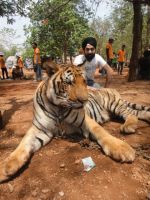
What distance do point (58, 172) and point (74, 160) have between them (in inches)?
10.1

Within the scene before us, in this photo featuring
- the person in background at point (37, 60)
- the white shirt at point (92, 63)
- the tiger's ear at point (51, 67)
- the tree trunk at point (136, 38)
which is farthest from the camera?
the person in background at point (37, 60)

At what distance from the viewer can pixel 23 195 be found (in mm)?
2795

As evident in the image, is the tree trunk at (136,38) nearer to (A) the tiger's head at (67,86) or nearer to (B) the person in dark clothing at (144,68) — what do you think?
(B) the person in dark clothing at (144,68)

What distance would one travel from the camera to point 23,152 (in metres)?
3.23

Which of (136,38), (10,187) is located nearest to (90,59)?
(10,187)

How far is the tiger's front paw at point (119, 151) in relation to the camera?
3062 mm

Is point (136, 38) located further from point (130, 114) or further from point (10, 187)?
point (10, 187)

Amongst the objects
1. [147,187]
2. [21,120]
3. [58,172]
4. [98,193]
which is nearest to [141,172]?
[147,187]

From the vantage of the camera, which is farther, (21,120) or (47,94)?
(21,120)

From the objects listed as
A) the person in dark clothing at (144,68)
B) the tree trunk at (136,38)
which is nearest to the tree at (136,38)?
the tree trunk at (136,38)

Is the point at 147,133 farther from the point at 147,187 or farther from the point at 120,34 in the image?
the point at 120,34

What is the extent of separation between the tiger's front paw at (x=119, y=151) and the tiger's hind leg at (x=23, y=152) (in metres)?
0.85

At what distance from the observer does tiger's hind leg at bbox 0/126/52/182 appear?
2963 mm

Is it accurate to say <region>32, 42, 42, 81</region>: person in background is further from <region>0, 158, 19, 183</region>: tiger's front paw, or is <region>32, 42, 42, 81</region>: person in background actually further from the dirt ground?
<region>0, 158, 19, 183</region>: tiger's front paw
